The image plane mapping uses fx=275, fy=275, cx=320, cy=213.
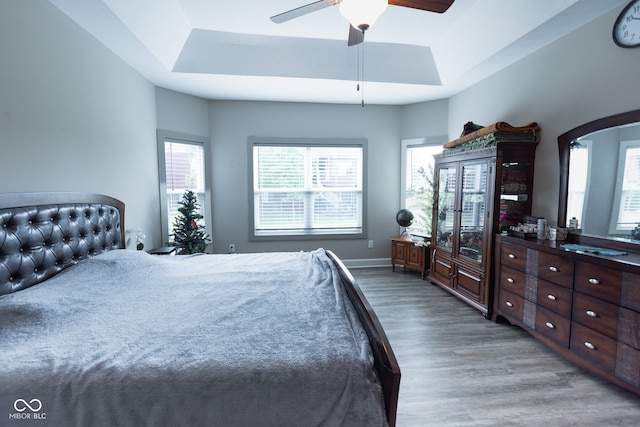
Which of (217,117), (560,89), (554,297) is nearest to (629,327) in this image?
(554,297)

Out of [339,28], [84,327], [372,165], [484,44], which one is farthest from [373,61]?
[84,327]

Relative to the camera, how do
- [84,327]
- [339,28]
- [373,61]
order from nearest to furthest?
[84,327]
[339,28]
[373,61]

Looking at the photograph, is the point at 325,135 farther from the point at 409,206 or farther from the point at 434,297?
the point at 434,297

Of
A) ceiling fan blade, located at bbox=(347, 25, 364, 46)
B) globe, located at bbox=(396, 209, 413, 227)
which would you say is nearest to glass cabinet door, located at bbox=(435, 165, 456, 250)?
globe, located at bbox=(396, 209, 413, 227)

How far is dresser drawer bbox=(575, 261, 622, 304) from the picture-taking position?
173 cm

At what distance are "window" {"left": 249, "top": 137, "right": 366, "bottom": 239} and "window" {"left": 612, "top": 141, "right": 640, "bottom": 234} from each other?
2852 millimetres

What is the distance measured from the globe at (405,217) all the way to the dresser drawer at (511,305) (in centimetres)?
172

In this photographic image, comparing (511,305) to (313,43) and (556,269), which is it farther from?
(313,43)

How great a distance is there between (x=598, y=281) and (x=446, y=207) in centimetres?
184

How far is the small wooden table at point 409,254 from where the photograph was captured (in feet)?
13.1

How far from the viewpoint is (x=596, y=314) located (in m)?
1.84

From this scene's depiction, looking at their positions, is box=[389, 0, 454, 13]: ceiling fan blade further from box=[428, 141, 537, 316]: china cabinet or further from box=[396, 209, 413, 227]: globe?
box=[396, 209, 413, 227]: globe

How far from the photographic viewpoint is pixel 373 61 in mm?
3344

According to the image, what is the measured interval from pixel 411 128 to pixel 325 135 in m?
1.38
